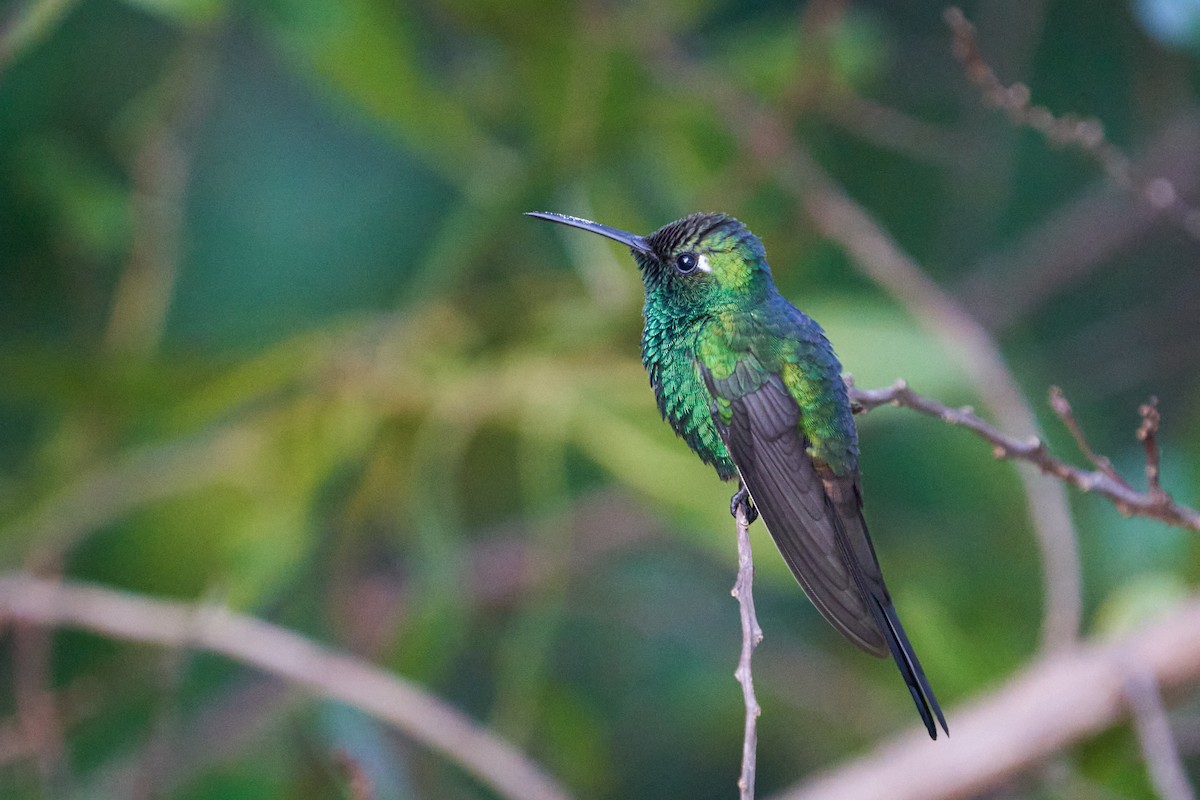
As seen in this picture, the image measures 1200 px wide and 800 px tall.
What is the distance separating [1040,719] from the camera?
2.12 m

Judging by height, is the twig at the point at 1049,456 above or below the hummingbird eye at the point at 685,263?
below

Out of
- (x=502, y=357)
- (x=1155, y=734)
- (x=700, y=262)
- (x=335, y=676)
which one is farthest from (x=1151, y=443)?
(x=502, y=357)

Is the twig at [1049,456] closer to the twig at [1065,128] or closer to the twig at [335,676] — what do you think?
the twig at [1065,128]

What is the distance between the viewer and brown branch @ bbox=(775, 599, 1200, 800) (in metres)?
2.09

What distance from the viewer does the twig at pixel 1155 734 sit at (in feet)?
5.75

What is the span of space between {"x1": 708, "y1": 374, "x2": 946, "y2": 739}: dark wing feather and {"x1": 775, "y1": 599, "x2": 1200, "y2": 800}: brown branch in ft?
2.99

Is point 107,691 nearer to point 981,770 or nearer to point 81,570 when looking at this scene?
point 81,570

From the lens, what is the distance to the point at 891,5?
3463 mm

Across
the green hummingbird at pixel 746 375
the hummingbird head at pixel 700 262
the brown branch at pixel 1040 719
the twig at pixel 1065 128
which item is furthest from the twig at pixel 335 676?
the twig at pixel 1065 128

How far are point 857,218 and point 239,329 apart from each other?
1.27m

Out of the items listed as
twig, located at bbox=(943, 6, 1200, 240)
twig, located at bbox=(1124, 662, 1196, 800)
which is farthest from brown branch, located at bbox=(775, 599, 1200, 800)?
twig, located at bbox=(943, 6, 1200, 240)

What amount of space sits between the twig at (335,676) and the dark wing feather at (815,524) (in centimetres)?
84

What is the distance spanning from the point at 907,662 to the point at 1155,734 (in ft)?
3.14

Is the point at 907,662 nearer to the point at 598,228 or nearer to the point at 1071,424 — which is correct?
the point at 1071,424
